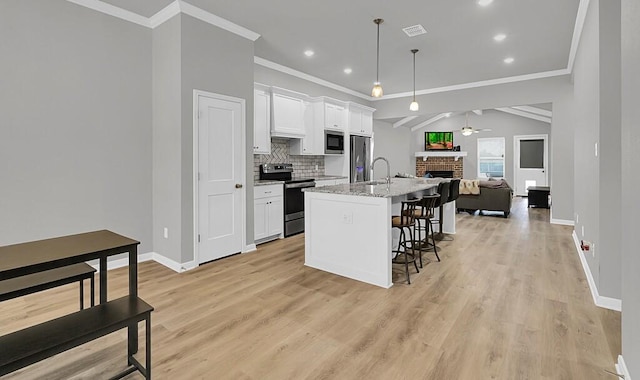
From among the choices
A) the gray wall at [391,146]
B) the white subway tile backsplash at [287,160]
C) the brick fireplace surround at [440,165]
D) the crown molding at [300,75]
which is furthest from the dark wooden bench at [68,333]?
the brick fireplace surround at [440,165]

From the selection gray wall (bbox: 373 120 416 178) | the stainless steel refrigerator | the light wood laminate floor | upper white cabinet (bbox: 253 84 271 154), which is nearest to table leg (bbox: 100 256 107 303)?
the light wood laminate floor

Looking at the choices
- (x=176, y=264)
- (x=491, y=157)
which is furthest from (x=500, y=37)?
(x=491, y=157)

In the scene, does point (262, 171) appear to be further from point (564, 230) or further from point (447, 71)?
point (564, 230)

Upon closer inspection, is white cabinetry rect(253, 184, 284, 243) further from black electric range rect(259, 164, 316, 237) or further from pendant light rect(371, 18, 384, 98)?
pendant light rect(371, 18, 384, 98)

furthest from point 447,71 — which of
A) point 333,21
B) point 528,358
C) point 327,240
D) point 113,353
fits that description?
point 113,353

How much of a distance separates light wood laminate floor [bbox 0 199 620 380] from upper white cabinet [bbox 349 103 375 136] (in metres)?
3.94

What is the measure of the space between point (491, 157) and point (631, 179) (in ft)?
37.8

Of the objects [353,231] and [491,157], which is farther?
[491,157]

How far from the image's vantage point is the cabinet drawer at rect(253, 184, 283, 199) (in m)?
4.78

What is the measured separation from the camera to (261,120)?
16.8ft

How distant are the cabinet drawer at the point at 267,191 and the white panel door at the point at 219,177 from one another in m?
0.49

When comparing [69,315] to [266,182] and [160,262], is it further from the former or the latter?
[266,182]

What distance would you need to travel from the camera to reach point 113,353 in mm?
2092

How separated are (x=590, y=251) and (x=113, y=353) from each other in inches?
166
